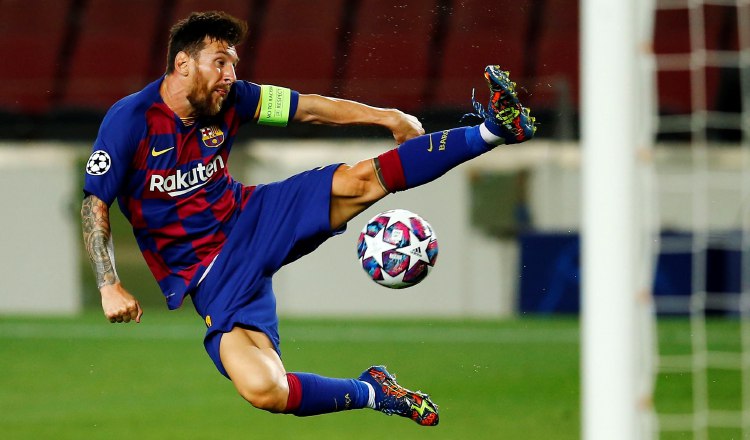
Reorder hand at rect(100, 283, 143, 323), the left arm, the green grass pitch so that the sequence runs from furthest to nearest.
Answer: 1. the green grass pitch
2. the left arm
3. hand at rect(100, 283, 143, 323)

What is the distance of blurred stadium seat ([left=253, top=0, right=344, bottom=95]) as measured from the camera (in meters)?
15.1

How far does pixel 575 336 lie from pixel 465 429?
174 inches

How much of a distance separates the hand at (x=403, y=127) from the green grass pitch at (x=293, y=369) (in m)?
1.97

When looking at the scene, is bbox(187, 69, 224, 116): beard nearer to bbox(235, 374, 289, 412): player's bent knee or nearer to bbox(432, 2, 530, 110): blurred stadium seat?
bbox(235, 374, 289, 412): player's bent knee

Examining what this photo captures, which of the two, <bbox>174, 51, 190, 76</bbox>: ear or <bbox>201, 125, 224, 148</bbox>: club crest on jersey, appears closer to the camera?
<bbox>174, 51, 190, 76</bbox>: ear

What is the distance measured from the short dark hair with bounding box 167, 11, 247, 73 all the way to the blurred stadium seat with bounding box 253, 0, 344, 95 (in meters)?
10.5

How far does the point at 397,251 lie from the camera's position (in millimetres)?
4547

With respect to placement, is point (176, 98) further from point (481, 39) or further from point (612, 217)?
point (481, 39)

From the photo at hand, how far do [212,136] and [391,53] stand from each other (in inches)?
422

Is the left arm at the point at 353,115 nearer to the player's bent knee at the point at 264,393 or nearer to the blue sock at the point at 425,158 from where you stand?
the blue sock at the point at 425,158

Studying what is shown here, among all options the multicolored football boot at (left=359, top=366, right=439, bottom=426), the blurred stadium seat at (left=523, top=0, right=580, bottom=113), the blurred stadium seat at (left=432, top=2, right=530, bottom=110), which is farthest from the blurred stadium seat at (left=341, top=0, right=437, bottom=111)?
the multicolored football boot at (left=359, top=366, right=439, bottom=426)

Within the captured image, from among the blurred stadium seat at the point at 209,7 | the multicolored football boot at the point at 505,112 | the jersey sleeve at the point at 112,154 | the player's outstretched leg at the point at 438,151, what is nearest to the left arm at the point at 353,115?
the player's outstretched leg at the point at 438,151

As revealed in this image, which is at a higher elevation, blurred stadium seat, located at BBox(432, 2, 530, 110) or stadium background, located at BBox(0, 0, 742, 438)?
blurred stadium seat, located at BBox(432, 2, 530, 110)

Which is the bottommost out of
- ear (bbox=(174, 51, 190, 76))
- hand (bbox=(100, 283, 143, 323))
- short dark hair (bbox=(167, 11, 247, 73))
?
hand (bbox=(100, 283, 143, 323))
